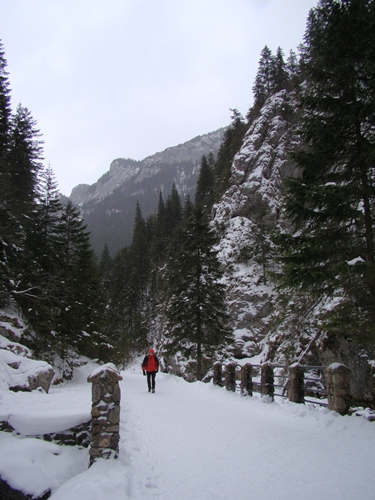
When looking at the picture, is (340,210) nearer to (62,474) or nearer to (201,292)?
(62,474)

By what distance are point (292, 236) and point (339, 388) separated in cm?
471

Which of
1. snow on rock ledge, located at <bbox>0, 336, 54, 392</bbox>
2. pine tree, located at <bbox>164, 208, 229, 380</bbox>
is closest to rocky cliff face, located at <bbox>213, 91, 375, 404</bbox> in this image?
pine tree, located at <bbox>164, 208, 229, 380</bbox>

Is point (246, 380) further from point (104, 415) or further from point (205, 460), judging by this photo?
→ point (104, 415)

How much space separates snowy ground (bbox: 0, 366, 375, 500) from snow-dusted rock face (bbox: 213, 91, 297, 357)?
2181 centimetres

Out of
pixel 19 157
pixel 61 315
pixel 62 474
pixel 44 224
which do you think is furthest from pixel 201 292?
pixel 19 157

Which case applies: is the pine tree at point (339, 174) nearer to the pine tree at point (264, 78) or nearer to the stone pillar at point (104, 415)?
the stone pillar at point (104, 415)

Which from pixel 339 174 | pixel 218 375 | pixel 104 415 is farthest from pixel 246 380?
pixel 339 174

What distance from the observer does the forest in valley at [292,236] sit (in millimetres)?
9125

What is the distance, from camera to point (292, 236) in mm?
9938

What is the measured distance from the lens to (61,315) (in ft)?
63.7

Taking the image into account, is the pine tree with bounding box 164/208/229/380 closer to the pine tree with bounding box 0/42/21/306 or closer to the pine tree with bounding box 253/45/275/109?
the pine tree with bounding box 0/42/21/306

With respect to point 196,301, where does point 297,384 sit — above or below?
below

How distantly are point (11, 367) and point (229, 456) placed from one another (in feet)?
27.4

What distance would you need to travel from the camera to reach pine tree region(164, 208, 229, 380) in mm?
20062
